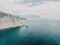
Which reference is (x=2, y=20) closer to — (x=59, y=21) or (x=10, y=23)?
(x=10, y=23)

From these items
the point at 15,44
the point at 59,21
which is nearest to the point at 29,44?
the point at 15,44

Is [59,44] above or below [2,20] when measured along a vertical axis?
above

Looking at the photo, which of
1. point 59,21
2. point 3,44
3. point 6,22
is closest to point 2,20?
point 6,22

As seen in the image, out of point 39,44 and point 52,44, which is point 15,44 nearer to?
point 39,44

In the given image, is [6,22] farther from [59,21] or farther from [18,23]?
[59,21]

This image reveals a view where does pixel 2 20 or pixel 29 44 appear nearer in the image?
pixel 29 44

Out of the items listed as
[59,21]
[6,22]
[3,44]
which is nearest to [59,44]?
[3,44]

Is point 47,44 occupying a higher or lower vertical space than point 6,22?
higher
